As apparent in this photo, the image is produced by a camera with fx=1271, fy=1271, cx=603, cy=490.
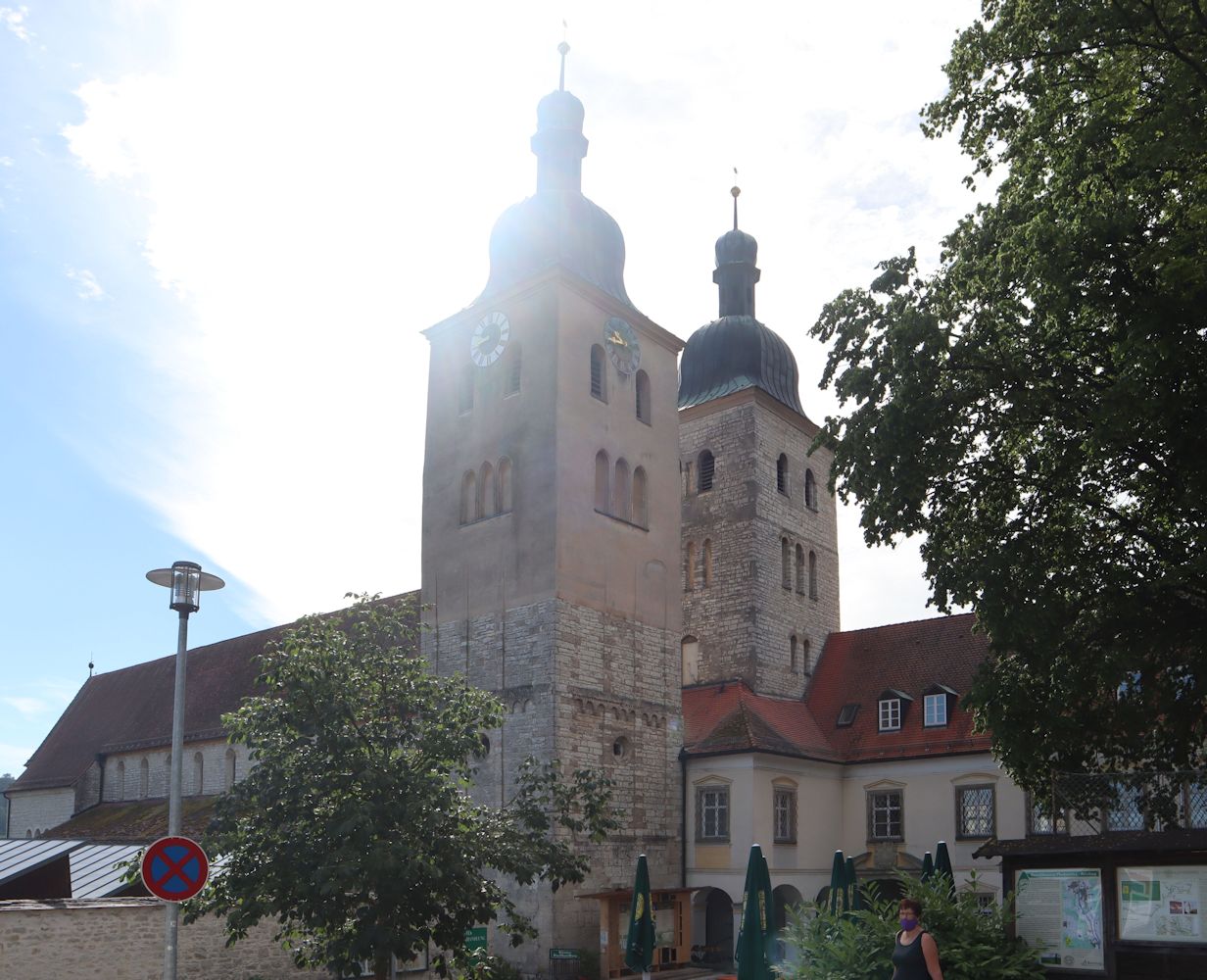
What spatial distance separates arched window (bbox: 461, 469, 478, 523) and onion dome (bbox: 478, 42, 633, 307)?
4.86 metres

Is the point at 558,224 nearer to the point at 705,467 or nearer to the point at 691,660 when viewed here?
the point at 705,467

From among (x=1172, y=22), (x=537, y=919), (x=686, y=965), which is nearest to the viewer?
(x=1172, y=22)

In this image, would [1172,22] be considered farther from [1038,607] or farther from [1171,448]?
[1038,607]

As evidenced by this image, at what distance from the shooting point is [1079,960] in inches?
488

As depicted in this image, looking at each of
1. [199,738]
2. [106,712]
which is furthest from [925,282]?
[106,712]

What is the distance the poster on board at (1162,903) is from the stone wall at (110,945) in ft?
40.6

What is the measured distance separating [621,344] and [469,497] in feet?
18.4

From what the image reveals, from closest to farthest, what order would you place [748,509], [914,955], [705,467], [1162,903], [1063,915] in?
1. [914,955]
2. [1162,903]
3. [1063,915]
4. [748,509]
5. [705,467]

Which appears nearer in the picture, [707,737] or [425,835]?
[425,835]

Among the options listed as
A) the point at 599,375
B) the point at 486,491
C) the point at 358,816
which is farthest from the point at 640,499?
the point at 358,816

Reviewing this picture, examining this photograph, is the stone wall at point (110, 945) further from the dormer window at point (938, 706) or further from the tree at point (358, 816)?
the dormer window at point (938, 706)

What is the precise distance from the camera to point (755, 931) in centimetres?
1766

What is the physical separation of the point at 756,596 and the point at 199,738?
18.6 meters

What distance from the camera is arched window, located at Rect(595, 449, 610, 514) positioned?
31.5 meters
